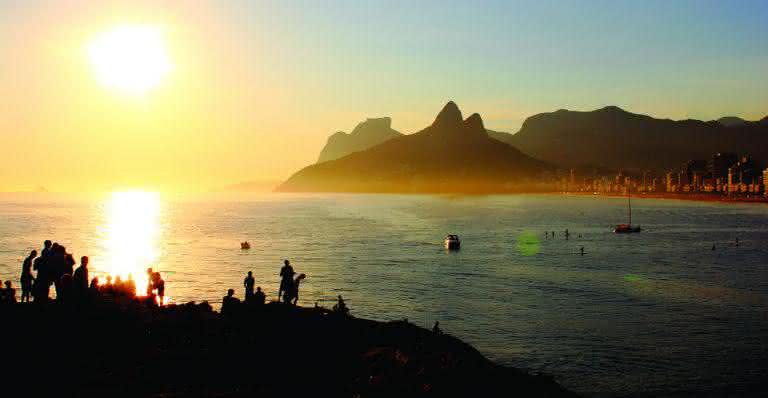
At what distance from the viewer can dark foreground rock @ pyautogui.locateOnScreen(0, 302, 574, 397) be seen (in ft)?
68.4

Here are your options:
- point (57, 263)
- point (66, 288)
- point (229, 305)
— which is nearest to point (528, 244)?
point (229, 305)

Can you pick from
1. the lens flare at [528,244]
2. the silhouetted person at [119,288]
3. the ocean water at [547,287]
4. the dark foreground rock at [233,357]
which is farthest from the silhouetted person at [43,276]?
the lens flare at [528,244]

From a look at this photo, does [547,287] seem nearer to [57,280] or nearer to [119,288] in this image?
[119,288]

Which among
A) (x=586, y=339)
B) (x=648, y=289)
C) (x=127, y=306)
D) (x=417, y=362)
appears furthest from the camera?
(x=648, y=289)

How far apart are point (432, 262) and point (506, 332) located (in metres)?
43.3

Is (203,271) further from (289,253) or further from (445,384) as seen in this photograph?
(445,384)

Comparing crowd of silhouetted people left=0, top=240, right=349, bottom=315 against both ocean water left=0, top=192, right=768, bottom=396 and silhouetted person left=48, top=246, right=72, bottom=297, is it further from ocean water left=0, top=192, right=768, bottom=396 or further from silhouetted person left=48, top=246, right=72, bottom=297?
ocean water left=0, top=192, right=768, bottom=396

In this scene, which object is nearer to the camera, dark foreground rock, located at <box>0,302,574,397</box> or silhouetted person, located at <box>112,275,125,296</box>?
dark foreground rock, located at <box>0,302,574,397</box>

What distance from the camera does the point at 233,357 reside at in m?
24.8

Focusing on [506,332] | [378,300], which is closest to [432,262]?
[378,300]

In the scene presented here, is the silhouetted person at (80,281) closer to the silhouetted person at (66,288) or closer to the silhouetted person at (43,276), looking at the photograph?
the silhouetted person at (66,288)

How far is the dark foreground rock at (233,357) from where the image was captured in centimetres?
2086

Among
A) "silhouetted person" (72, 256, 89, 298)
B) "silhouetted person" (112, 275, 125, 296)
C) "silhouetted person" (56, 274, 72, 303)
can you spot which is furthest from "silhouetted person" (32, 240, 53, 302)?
"silhouetted person" (112, 275, 125, 296)

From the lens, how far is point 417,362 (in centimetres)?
2302
